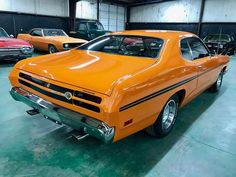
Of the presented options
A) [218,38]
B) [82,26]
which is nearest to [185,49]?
[82,26]

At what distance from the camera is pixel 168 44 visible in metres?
2.49

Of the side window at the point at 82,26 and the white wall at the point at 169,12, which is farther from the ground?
the white wall at the point at 169,12

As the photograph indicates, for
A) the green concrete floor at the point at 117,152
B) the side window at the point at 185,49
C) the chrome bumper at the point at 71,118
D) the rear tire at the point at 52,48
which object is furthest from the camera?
the rear tire at the point at 52,48

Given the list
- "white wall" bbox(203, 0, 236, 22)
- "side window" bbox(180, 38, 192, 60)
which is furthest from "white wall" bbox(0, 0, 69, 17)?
"side window" bbox(180, 38, 192, 60)

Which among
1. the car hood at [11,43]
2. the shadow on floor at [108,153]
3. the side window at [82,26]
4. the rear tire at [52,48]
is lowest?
the shadow on floor at [108,153]

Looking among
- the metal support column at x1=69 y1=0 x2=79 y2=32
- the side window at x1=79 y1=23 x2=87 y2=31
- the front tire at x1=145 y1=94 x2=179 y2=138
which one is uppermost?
the metal support column at x1=69 y1=0 x2=79 y2=32

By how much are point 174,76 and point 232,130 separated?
4.49 feet

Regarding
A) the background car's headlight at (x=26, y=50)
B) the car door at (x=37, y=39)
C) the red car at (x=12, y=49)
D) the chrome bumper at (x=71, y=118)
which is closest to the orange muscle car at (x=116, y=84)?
the chrome bumper at (x=71, y=118)

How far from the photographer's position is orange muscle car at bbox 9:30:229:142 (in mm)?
1722

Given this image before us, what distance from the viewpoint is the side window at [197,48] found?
10.3ft

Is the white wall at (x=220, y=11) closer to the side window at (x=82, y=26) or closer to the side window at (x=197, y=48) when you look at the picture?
the side window at (x=82, y=26)

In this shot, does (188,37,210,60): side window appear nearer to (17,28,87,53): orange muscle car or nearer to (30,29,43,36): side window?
(17,28,87,53): orange muscle car

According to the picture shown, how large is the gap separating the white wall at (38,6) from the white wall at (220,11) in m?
11.2

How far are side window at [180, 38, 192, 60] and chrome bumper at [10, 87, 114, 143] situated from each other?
1.65 m
